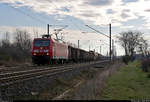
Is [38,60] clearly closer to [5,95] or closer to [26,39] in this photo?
[5,95]

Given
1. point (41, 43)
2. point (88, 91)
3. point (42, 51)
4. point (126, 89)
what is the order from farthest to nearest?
1. point (41, 43)
2. point (42, 51)
3. point (126, 89)
4. point (88, 91)

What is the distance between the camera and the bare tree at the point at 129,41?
9075cm

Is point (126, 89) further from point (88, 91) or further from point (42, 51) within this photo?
point (42, 51)

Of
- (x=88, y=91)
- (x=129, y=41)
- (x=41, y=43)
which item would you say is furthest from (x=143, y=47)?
(x=88, y=91)

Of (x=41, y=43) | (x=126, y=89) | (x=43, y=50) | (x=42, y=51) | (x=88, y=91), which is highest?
(x=41, y=43)

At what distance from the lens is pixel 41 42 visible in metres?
33.3

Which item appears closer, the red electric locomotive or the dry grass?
the dry grass

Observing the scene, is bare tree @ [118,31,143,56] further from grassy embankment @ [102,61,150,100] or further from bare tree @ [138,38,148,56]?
grassy embankment @ [102,61,150,100]

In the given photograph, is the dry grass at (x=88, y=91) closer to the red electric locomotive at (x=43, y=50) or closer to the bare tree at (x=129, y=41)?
the red electric locomotive at (x=43, y=50)

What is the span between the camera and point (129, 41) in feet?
304

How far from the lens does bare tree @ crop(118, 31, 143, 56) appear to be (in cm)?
9075

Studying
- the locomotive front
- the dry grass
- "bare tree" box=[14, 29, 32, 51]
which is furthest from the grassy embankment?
"bare tree" box=[14, 29, 32, 51]

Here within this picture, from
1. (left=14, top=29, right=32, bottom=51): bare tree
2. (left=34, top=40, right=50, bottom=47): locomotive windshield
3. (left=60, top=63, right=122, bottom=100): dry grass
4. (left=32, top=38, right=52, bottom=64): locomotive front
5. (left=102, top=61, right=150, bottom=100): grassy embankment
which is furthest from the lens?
(left=14, top=29, right=32, bottom=51): bare tree

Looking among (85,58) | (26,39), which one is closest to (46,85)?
(85,58)
